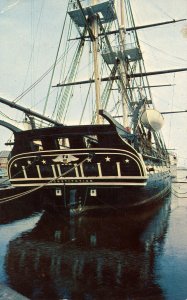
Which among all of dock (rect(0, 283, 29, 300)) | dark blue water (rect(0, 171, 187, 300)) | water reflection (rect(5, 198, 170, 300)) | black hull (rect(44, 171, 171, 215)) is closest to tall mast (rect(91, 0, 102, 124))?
black hull (rect(44, 171, 171, 215))

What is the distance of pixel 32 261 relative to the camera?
292 inches

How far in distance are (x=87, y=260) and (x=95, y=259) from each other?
20cm

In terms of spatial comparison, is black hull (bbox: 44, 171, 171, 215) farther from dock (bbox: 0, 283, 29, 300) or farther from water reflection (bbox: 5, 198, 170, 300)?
dock (bbox: 0, 283, 29, 300)

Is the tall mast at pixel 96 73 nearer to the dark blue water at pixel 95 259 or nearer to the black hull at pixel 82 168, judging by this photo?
the black hull at pixel 82 168

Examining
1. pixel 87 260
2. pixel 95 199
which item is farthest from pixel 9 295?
pixel 95 199

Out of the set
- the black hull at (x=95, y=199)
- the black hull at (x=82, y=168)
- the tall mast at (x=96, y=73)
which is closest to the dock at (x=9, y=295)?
the black hull at (x=82, y=168)

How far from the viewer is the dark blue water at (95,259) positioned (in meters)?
5.55

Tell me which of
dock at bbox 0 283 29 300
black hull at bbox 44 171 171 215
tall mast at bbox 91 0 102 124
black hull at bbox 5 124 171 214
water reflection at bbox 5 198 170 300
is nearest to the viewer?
dock at bbox 0 283 29 300

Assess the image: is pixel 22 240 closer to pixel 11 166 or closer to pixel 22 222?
pixel 22 222

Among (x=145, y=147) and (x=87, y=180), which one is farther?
(x=145, y=147)

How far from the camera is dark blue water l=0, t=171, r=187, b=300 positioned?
555 cm

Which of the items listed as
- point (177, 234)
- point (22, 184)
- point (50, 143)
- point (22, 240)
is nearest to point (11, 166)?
point (22, 184)

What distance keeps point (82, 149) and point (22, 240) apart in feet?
13.7

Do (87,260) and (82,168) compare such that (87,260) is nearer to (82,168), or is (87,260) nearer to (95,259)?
(95,259)
